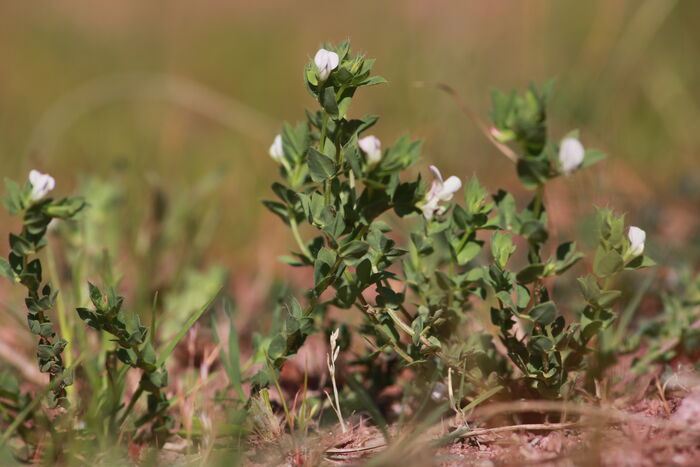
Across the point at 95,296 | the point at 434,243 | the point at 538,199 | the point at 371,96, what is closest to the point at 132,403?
the point at 95,296

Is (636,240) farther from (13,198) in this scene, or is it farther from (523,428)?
(13,198)

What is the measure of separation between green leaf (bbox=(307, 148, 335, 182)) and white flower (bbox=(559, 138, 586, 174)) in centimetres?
48

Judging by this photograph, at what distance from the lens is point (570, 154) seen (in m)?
1.52

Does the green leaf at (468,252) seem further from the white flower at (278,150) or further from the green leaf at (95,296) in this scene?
the green leaf at (95,296)

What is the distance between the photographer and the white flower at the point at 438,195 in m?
1.56

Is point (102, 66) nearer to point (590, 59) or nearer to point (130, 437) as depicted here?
point (590, 59)

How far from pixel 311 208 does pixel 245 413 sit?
1.70ft

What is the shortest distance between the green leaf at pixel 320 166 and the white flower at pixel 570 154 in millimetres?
480

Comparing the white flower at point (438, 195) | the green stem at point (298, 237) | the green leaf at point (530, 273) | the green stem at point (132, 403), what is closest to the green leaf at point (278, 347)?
the green stem at point (298, 237)

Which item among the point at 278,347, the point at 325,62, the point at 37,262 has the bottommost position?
the point at 278,347

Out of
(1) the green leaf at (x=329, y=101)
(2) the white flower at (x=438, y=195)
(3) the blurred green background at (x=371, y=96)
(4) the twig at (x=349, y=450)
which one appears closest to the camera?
(1) the green leaf at (x=329, y=101)

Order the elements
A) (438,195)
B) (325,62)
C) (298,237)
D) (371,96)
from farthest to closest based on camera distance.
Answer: (371,96), (298,237), (438,195), (325,62)

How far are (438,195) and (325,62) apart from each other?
1.21 feet

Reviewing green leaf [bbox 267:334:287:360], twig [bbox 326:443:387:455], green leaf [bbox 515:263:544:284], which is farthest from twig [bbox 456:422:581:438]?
green leaf [bbox 267:334:287:360]
